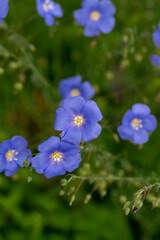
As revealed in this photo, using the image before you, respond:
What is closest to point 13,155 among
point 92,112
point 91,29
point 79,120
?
point 79,120

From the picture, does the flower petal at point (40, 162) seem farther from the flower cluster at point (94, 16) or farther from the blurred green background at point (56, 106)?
the flower cluster at point (94, 16)

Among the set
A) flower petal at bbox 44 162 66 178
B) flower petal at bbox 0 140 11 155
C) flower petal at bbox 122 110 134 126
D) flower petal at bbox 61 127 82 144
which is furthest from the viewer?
flower petal at bbox 122 110 134 126

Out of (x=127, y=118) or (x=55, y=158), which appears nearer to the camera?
(x=55, y=158)

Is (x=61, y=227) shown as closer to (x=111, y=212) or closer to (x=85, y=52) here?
(x=111, y=212)

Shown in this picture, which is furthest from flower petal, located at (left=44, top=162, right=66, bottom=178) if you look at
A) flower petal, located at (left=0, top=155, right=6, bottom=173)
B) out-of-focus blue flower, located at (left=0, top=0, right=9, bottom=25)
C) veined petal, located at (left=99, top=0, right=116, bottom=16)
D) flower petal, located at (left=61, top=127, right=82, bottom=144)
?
veined petal, located at (left=99, top=0, right=116, bottom=16)

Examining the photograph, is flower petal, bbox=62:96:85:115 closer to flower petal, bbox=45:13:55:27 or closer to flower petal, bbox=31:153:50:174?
flower petal, bbox=31:153:50:174

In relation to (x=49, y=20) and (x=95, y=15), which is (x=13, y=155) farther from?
(x=95, y=15)
